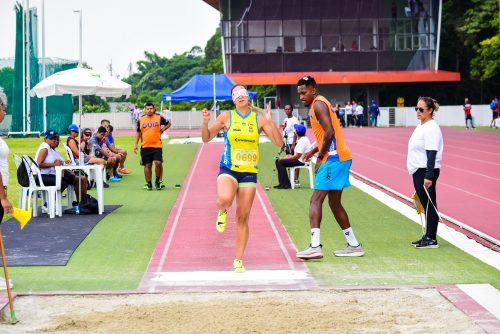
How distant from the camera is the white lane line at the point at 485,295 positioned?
836 cm

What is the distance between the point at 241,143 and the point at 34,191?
19.7ft

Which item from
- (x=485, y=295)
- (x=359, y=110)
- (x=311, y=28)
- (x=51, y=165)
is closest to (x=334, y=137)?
(x=485, y=295)

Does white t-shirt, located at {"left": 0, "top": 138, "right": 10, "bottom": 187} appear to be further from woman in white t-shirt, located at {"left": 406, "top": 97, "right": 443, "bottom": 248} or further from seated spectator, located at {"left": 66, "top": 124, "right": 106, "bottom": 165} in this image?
seated spectator, located at {"left": 66, "top": 124, "right": 106, "bottom": 165}

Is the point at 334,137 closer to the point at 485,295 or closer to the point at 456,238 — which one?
the point at 456,238

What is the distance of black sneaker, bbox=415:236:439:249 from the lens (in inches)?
470

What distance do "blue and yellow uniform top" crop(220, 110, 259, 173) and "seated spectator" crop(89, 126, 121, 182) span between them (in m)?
11.9

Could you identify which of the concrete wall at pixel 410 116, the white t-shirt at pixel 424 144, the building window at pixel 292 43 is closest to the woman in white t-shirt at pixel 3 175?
the white t-shirt at pixel 424 144

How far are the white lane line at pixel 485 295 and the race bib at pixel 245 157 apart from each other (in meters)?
2.46

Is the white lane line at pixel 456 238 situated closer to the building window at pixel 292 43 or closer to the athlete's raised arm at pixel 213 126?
the athlete's raised arm at pixel 213 126

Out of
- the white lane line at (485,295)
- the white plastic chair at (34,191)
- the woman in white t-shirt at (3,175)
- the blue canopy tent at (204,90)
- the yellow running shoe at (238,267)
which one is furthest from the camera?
the blue canopy tent at (204,90)

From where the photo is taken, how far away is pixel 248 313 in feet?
27.3

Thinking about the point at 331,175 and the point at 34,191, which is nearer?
the point at 331,175

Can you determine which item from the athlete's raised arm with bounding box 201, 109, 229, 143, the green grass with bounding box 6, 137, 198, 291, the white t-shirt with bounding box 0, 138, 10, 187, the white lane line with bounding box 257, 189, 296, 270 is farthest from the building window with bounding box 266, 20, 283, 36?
the white t-shirt with bounding box 0, 138, 10, 187

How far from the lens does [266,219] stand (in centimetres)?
1518
